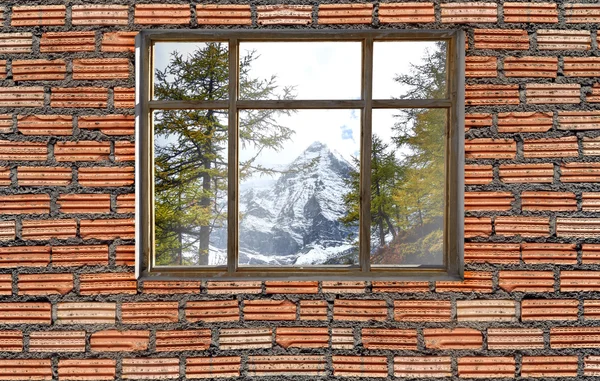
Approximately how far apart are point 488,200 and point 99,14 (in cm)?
273

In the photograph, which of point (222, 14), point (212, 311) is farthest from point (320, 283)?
point (222, 14)

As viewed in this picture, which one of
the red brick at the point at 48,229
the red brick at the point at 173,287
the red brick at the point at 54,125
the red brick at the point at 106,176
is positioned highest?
the red brick at the point at 54,125

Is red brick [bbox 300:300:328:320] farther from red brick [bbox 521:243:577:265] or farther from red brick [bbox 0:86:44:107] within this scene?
red brick [bbox 0:86:44:107]

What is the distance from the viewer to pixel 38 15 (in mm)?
2043

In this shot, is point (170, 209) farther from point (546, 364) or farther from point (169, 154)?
point (546, 364)

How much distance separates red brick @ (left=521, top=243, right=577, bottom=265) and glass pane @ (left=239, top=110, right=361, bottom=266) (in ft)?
3.49

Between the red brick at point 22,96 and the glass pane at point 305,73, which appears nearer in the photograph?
the red brick at point 22,96

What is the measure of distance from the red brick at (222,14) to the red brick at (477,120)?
1519 mm

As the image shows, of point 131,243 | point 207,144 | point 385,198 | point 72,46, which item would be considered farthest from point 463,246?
point 72,46

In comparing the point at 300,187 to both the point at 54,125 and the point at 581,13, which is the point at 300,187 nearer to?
the point at 54,125

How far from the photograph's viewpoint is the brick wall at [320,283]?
6.61ft

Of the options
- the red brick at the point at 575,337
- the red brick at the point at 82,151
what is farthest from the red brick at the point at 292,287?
the red brick at the point at 575,337

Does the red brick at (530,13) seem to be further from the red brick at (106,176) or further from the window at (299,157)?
the red brick at (106,176)

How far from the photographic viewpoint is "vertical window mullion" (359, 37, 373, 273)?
2.10m
